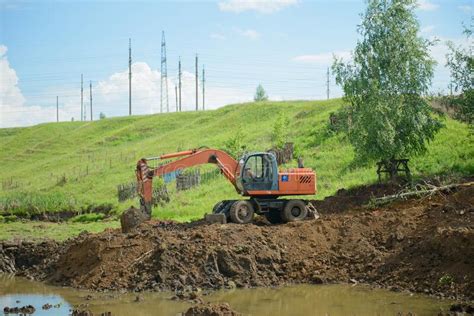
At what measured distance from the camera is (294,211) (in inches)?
923

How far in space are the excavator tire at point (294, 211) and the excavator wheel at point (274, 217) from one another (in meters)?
0.75

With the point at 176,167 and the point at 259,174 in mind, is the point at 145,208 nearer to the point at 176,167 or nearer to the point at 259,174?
the point at 176,167

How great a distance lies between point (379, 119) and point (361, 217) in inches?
346

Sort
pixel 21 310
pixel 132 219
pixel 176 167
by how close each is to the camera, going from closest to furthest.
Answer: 1. pixel 21 310
2. pixel 132 219
3. pixel 176 167

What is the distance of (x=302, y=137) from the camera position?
48.5 meters

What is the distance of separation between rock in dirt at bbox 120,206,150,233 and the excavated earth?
2.32 feet

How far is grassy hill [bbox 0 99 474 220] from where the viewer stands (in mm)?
35719

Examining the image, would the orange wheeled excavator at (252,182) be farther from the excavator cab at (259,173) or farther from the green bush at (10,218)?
the green bush at (10,218)

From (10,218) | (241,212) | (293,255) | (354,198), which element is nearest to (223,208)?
(241,212)

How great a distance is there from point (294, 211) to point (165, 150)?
37.3 meters

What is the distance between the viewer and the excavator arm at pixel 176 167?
22.4 metres

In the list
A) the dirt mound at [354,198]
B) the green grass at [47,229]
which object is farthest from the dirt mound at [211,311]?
the green grass at [47,229]

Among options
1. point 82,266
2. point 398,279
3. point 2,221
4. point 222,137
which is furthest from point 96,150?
point 398,279

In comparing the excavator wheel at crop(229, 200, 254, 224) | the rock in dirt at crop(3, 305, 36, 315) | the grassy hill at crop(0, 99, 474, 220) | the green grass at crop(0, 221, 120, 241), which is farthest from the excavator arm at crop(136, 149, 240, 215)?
the grassy hill at crop(0, 99, 474, 220)
